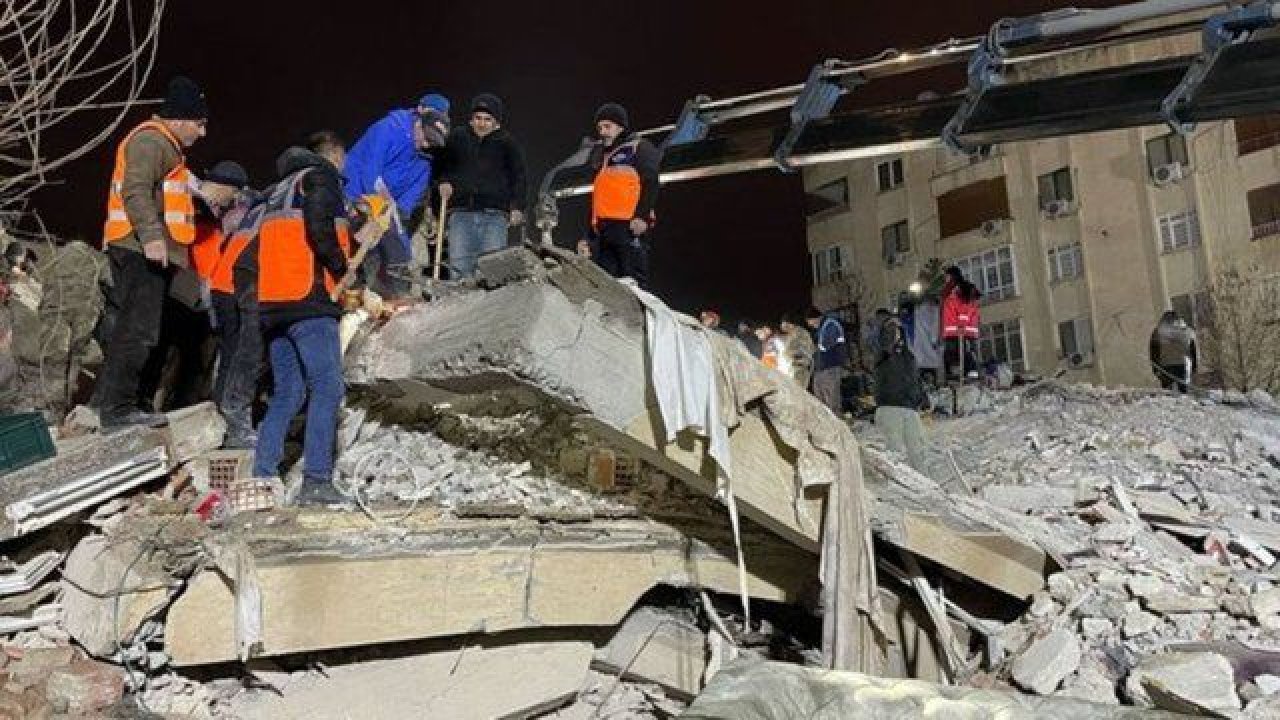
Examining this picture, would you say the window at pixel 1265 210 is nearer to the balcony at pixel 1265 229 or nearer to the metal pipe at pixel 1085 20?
the balcony at pixel 1265 229

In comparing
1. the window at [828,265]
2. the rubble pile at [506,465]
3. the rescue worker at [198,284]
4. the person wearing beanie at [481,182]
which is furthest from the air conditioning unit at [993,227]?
the rescue worker at [198,284]

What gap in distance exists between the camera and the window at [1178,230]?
26000 millimetres

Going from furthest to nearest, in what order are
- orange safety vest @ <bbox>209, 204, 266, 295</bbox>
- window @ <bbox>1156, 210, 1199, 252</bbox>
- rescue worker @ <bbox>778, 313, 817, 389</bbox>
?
window @ <bbox>1156, 210, 1199, 252</bbox>
rescue worker @ <bbox>778, 313, 817, 389</bbox>
orange safety vest @ <bbox>209, 204, 266, 295</bbox>

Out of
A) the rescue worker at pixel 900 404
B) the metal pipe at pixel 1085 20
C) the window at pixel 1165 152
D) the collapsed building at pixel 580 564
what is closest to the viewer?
the collapsed building at pixel 580 564

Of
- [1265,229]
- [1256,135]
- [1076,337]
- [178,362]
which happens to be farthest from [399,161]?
[1256,135]

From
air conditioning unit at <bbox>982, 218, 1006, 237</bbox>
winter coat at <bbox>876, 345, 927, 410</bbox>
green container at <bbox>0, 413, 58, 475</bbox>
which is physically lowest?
green container at <bbox>0, 413, 58, 475</bbox>

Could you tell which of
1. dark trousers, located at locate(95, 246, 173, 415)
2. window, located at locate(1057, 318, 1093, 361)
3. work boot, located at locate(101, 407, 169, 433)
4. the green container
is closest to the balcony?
window, located at locate(1057, 318, 1093, 361)

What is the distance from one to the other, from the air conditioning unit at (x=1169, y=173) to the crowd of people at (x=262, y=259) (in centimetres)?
2539

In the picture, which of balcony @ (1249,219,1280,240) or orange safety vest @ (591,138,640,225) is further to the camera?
balcony @ (1249,219,1280,240)

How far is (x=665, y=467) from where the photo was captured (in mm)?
4477

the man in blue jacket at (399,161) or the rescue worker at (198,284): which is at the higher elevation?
the man in blue jacket at (399,161)

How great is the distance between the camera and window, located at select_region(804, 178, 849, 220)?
3428cm

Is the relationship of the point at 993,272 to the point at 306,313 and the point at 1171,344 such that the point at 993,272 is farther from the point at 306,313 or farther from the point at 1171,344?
the point at 306,313

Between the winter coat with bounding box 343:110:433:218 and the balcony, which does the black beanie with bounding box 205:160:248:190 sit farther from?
the balcony
